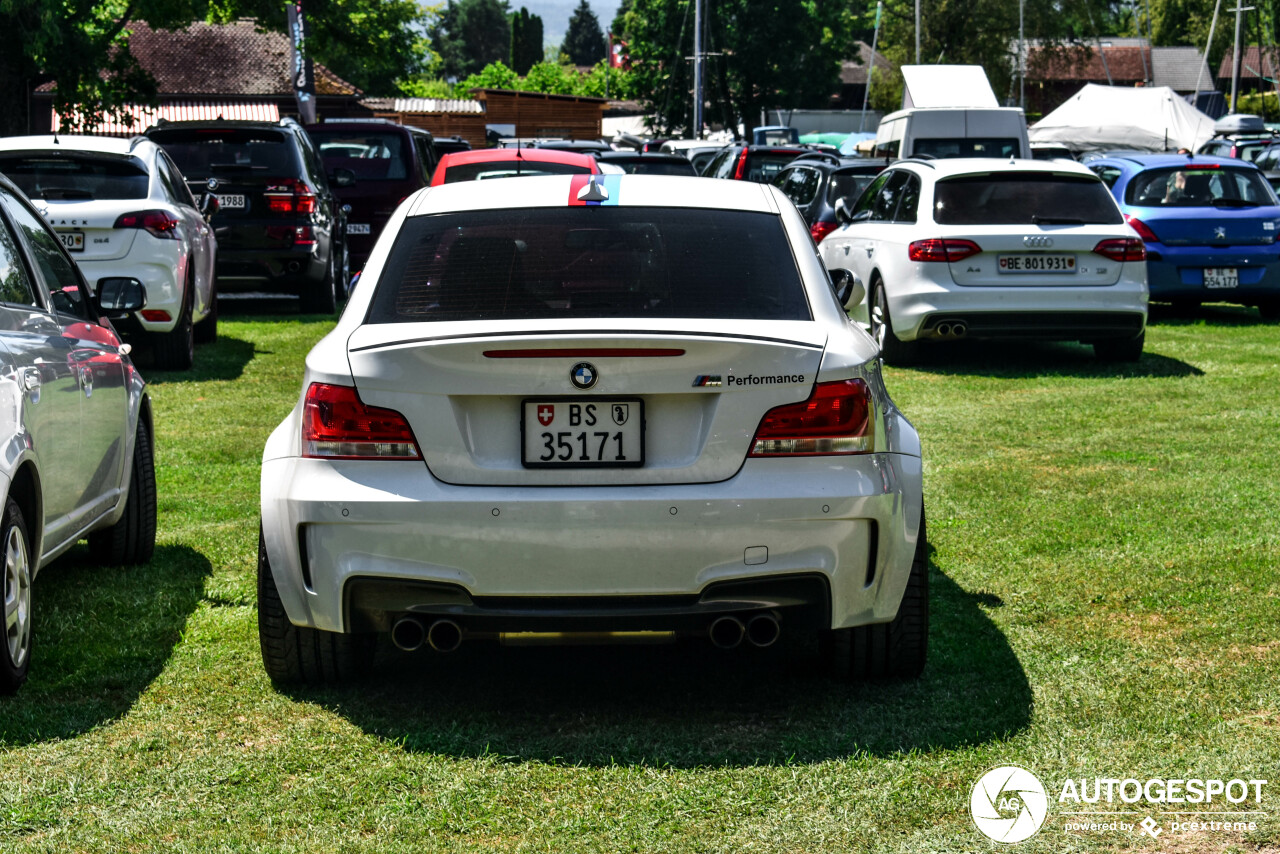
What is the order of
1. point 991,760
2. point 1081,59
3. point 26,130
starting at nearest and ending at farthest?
point 991,760 → point 26,130 → point 1081,59

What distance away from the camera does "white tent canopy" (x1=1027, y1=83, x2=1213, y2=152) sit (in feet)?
137

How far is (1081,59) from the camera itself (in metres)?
77.1

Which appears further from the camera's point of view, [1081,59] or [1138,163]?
[1081,59]

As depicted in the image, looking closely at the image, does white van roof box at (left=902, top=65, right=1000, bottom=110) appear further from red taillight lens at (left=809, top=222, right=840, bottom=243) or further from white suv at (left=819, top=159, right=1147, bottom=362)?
white suv at (left=819, top=159, right=1147, bottom=362)

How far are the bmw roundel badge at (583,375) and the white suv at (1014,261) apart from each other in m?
8.28

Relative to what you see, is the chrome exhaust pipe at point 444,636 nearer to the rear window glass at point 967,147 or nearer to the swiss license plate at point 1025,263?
the swiss license plate at point 1025,263

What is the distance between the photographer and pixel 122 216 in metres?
11.8

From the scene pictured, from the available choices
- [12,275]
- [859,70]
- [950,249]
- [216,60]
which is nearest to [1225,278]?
[950,249]

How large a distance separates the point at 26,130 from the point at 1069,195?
13929 millimetres

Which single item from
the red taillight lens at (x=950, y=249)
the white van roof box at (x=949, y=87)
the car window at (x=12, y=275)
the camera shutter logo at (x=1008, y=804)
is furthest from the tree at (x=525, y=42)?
the camera shutter logo at (x=1008, y=804)

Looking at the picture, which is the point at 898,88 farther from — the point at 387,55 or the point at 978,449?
the point at 978,449

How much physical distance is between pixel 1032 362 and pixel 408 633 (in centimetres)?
957

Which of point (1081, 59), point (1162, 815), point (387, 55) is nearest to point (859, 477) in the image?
point (1162, 815)

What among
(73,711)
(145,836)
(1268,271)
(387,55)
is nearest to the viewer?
(145,836)
